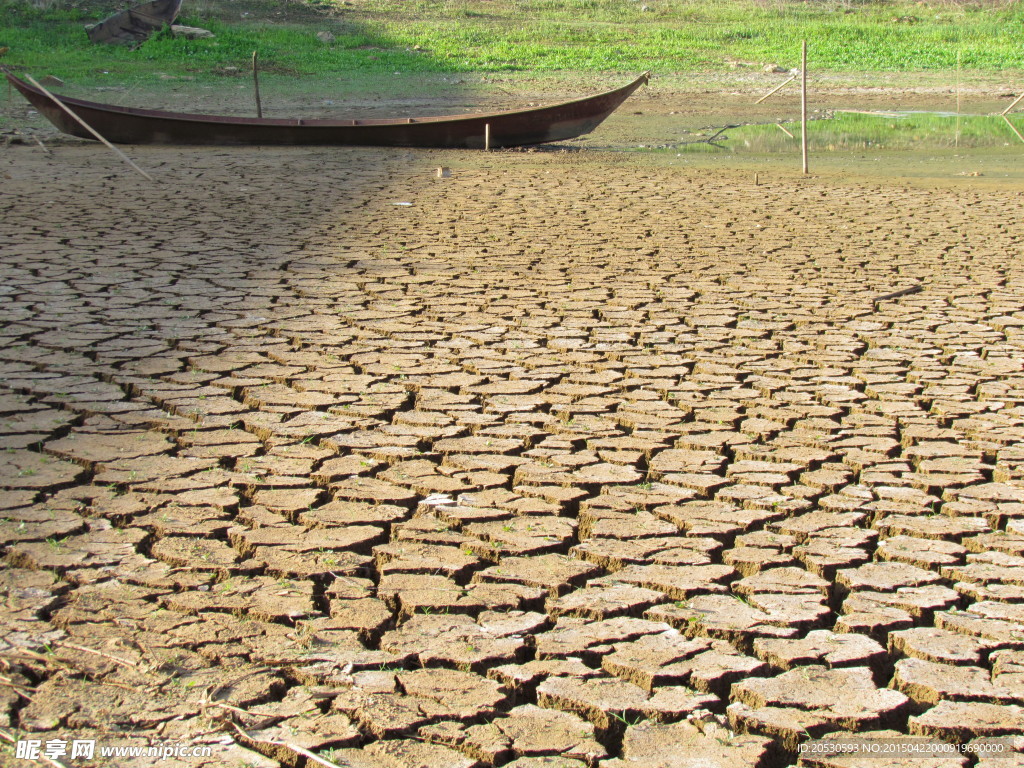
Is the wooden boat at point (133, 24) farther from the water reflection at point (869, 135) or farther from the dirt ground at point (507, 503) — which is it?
the dirt ground at point (507, 503)

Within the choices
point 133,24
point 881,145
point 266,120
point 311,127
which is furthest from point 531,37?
point 266,120

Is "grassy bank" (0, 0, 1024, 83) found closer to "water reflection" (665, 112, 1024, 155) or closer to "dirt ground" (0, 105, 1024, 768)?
"water reflection" (665, 112, 1024, 155)

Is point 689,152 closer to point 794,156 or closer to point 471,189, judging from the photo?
point 794,156

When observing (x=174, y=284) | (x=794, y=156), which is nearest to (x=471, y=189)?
(x=174, y=284)

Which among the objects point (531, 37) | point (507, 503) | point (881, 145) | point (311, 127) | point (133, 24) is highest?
point (531, 37)

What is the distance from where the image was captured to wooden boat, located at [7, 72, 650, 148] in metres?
12.8

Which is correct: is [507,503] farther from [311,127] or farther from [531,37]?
[531,37]

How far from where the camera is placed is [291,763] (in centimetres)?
207

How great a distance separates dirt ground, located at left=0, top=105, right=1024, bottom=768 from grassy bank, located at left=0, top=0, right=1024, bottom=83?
14.6 meters

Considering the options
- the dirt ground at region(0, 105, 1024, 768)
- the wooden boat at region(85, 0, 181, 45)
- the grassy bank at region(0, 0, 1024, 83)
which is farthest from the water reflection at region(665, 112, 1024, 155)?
the wooden boat at region(85, 0, 181, 45)

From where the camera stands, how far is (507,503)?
332 centimetres

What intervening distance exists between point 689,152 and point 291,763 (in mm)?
12523

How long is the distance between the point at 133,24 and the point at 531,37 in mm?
8407

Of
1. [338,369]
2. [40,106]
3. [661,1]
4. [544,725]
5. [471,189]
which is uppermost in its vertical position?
[661,1]
